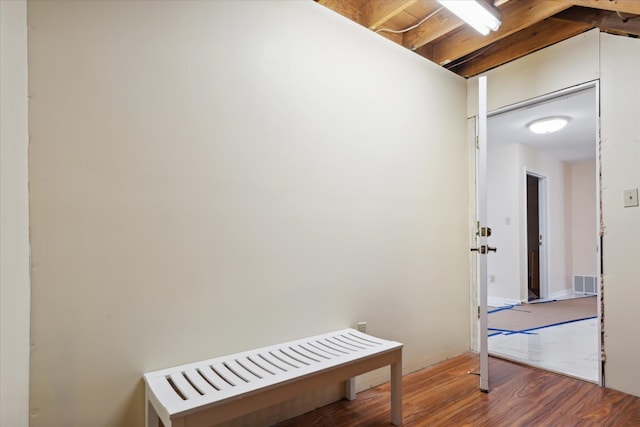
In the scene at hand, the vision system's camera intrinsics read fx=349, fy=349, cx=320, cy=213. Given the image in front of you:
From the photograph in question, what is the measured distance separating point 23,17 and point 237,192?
0.98 meters

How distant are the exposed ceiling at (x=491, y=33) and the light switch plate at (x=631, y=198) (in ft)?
3.06

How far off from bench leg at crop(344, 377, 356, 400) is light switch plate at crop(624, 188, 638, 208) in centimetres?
197

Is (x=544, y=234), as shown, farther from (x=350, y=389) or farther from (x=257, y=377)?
(x=257, y=377)

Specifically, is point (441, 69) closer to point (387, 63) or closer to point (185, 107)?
point (387, 63)

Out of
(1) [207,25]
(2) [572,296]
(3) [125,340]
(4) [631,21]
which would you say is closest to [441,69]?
(4) [631,21]

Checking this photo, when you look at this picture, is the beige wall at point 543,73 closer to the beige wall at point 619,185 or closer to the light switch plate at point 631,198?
the beige wall at point 619,185

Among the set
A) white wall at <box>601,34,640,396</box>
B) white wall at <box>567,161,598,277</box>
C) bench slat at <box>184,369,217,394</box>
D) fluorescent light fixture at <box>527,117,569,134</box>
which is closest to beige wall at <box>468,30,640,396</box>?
white wall at <box>601,34,640,396</box>

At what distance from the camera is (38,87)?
126cm

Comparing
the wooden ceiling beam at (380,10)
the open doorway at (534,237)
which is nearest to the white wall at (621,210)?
the wooden ceiling beam at (380,10)

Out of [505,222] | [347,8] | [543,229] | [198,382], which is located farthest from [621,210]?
[543,229]

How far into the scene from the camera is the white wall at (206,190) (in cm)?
129

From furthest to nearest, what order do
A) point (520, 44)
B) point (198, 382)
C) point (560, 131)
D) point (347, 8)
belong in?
point (560, 131)
point (520, 44)
point (347, 8)
point (198, 382)

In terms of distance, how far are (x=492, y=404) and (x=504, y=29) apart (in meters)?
2.43

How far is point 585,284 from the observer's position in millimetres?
5977
